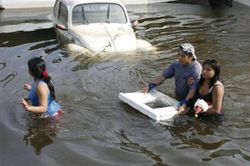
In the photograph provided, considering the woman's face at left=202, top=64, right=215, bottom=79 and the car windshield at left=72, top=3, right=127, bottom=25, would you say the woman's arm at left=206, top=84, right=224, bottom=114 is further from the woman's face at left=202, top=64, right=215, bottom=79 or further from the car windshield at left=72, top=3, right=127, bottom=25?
the car windshield at left=72, top=3, right=127, bottom=25

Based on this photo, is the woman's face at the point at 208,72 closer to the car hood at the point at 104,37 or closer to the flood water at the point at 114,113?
the flood water at the point at 114,113

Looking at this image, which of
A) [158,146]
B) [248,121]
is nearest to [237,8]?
[248,121]

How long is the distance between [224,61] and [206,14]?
7.29 meters

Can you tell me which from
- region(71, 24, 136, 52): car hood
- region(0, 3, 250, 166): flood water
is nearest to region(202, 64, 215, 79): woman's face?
region(0, 3, 250, 166): flood water

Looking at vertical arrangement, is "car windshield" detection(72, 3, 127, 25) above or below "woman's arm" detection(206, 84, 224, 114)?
above

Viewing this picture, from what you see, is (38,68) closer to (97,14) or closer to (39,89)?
(39,89)

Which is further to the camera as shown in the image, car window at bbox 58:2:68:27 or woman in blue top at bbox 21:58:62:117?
car window at bbox 58:2:68:27

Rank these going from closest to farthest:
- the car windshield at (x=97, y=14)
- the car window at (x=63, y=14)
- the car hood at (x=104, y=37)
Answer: the car hood at (x=104, y=37) < the car windshield at (x=97, y=14) < the car window at (x=63, y=14)

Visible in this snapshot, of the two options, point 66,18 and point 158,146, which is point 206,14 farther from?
point 158,146

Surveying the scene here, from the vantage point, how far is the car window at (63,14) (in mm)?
11922

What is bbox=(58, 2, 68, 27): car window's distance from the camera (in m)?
11.9

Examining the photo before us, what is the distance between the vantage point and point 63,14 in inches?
480

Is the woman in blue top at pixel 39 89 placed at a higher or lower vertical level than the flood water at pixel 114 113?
higher

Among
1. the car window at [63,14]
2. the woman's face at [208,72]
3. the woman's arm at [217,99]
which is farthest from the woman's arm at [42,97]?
the car window at [63,14]
